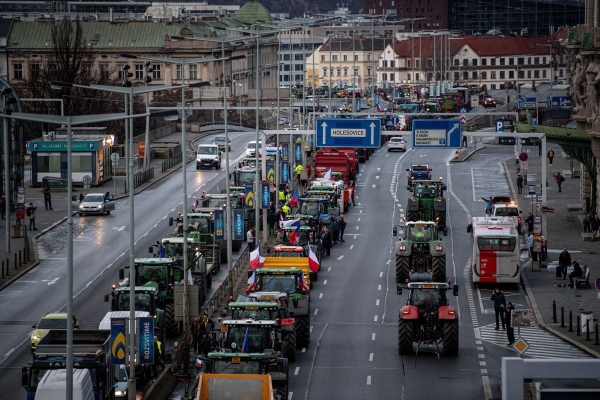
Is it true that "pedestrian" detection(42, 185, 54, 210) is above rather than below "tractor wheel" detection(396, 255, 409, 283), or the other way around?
above

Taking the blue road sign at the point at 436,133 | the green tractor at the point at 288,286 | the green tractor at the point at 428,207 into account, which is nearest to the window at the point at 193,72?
the green tractor at the point at 428,207

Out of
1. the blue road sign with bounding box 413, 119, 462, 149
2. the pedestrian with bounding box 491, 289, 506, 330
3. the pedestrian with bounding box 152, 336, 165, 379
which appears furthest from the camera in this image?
the blue road sign with bounding box 413, 119, 462, 149

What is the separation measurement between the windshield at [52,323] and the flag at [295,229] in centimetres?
1823

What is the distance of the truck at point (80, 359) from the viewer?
37.1 meters

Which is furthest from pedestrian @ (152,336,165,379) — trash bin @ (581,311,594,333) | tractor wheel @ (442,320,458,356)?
trash bin @ (581,311,594,333)

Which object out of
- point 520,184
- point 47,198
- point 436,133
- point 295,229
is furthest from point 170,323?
point 520,184

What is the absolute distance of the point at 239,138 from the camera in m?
132

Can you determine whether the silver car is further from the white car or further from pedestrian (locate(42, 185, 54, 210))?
the white car

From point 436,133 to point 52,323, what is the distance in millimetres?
23572

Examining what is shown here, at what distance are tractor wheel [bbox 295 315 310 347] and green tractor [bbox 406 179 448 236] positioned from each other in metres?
27.6

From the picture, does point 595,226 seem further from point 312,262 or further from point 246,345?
point 246,345

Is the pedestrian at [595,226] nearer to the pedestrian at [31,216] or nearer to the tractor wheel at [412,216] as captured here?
the tractor wheel at [412,216]

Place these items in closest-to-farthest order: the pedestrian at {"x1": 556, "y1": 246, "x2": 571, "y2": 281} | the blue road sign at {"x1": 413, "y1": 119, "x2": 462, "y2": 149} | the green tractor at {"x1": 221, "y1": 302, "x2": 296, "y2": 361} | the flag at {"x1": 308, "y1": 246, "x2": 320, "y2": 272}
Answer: the green tractor at {"x1": 221, "y1": 302, "x2": 296, "y2": 361}, the flag at {"x1": 308, "y1": 246, "x2": 320, "y2": 272}, the pedestrian at {"x1": 556, "y1": 246, "x2": 571, "y2": 281}, the blue road sign at {"x1": 413, "y1": 119, "x2": 462, "y2": 149}

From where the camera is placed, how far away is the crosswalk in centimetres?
4603
